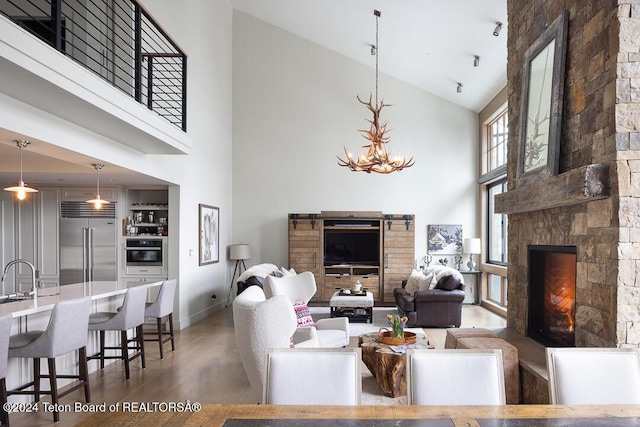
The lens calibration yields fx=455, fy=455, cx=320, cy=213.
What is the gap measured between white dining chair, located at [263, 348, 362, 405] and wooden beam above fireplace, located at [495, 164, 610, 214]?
196cm

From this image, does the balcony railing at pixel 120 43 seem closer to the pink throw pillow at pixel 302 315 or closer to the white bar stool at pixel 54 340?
the white bar stool at pixel 54 340

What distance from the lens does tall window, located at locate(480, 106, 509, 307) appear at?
8422 millimetres

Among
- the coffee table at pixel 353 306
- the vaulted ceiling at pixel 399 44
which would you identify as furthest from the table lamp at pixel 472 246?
the vaulted ceiling at pixel 399 44

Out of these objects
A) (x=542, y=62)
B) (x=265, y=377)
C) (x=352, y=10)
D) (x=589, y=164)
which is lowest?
(x=265, y=377)

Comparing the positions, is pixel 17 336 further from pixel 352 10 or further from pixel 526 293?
pixel 352 10

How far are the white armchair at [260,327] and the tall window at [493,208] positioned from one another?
20.3 ft

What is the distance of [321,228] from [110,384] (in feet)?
18.4

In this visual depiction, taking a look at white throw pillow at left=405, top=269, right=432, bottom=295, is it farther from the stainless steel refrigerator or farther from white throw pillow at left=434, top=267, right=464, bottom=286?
the stainless steel refrigerator

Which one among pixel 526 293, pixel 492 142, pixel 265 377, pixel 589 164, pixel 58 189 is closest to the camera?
pixel 265 377

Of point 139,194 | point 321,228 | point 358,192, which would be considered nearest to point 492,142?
point 358,192

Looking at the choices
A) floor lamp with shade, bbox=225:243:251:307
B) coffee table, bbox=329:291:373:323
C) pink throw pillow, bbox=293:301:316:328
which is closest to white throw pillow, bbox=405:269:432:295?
coffee table, bbox=329:291:373:323

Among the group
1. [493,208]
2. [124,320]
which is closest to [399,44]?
[493,208]

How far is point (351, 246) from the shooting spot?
9688mm

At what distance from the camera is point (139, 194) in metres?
7.79
